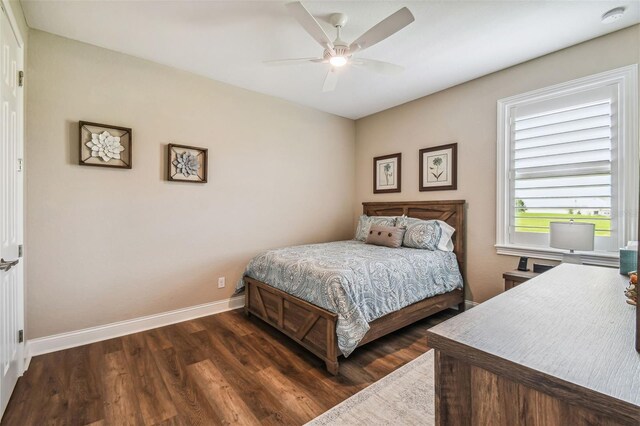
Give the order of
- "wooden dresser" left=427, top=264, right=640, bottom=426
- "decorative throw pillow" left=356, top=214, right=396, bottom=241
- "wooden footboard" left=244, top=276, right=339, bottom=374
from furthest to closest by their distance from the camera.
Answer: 1. "decorative throw pillow" left=356, top=214, right=396, bottom=241
2. "wooden footboard" left=244, top=276, right=339, bottom=374
3. "wooden dresser" left=427, top=264, right=640, bottom=426

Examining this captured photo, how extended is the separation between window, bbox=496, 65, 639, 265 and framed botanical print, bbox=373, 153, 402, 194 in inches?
51.5

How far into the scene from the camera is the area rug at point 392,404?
Answer: 1.66 m

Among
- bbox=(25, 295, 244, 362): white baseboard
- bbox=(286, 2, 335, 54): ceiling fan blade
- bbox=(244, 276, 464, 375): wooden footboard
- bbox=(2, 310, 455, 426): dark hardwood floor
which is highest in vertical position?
bbox=(286, 2, 335, 54): ceiling fan blade

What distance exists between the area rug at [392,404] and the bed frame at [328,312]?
0.33m

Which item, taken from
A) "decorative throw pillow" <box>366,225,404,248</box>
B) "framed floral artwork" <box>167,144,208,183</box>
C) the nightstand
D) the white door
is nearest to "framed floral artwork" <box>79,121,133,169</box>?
"framed floral artwork" <box>167,144,208,183</box>

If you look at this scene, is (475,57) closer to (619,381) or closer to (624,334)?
(624,334)

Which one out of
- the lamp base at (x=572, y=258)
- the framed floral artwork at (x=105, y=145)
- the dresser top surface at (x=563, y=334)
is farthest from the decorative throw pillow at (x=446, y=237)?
the framed floral artwork at (x=105, y=145)

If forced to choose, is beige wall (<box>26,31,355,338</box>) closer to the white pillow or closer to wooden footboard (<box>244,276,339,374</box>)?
wooden footboard (<box>244,276,339,374</box>)

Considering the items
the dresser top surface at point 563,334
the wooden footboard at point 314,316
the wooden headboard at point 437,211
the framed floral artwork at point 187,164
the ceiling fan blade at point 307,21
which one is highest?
the ceiling fan blade at point 307,21

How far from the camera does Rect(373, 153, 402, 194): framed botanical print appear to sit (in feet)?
13.7

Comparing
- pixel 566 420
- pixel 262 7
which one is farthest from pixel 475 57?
pixel 566 420

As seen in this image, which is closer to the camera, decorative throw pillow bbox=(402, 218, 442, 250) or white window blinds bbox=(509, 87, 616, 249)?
white window blinds bbox=(509, 87, 616, 249)

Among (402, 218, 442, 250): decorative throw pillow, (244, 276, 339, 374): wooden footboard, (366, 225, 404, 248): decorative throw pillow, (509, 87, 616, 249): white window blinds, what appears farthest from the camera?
(366, 225, 404, 248): decorative throw pillow

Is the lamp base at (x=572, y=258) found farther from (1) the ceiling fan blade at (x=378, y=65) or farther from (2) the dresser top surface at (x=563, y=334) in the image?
(1) the ceiling fan blade at (x=378, y=65)
